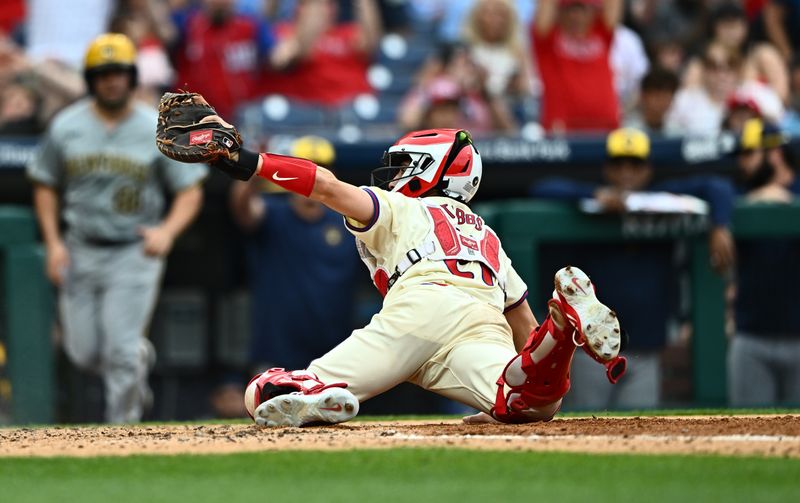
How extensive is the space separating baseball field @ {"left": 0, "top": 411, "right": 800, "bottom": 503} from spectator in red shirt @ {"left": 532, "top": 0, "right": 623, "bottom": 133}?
204 inches

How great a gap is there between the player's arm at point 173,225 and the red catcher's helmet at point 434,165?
2823 mm

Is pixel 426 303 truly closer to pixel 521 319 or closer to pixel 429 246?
pixel 429 246

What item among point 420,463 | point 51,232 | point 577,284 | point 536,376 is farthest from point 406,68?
point 420,463

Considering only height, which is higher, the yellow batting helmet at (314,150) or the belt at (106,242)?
the yellow batting helmet at (314,150)

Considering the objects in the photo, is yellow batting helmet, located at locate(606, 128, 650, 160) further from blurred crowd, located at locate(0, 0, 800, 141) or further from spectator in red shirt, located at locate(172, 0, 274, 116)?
spectator in red shirt, located at locate(172, 0, 274, 116)

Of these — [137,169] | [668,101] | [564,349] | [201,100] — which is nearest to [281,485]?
[564,349]

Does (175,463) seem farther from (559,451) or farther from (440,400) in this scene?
(440,400)

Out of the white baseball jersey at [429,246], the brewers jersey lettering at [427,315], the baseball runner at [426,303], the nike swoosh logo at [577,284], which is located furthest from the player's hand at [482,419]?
the nike swoosh logo at [577,284]

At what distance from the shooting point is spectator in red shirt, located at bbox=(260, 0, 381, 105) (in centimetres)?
1080

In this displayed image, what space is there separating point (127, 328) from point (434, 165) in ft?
10.7

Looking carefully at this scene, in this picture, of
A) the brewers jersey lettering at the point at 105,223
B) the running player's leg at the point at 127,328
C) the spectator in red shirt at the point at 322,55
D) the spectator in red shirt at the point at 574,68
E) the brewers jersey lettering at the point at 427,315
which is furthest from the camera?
the spectator in red shirt at the point at 322,55

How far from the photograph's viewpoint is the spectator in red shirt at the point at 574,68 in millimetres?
10477

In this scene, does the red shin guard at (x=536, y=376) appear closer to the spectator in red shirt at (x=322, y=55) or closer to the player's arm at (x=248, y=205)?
the player's arm at (x=248, y=205)

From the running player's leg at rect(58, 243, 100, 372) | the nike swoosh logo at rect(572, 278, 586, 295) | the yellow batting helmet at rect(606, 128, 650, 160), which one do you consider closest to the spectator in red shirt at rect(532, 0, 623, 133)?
the yellow batting helmet at rect(606, 128, 650, 160)
